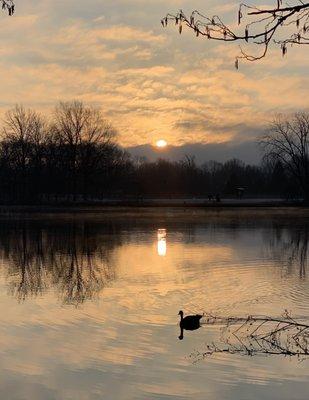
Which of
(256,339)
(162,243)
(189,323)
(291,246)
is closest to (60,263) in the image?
(162,243)

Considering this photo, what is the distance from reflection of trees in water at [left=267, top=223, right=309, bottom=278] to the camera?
65.4 feet

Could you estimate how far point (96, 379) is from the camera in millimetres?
8609

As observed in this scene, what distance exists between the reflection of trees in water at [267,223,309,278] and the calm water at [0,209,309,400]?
0.28 ft

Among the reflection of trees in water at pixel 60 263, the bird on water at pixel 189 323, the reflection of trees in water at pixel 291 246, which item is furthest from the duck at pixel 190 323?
the reflection of trees in water at pixel 291 246

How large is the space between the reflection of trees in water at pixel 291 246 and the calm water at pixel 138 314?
0.08 m

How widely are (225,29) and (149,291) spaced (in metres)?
11.6

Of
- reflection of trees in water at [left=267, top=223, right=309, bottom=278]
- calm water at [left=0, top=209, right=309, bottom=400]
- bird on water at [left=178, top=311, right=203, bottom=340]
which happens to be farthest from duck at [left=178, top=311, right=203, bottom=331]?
reflection of trees in water at [left=267, top=223, right=309, bottom=278]

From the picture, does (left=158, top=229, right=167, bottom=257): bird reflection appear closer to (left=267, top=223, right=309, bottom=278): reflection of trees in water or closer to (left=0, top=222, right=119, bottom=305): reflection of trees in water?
(left=0, top=222, right=119, bottom=305): reflection of trees in water

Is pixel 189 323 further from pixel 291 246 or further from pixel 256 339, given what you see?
pixel 291 246

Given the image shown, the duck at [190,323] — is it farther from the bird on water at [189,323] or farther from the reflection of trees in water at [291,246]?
the reflection of trees in water at [291,246]

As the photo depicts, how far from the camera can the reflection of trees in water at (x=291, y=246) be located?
65.4 feet

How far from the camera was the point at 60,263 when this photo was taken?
67.7 ft

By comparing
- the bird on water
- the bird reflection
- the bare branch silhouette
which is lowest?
the bare branch silhouette

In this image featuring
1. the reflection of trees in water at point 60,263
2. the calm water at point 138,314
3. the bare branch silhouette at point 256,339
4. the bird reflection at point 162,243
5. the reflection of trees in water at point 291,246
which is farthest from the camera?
the bird reflection at point 162,243
